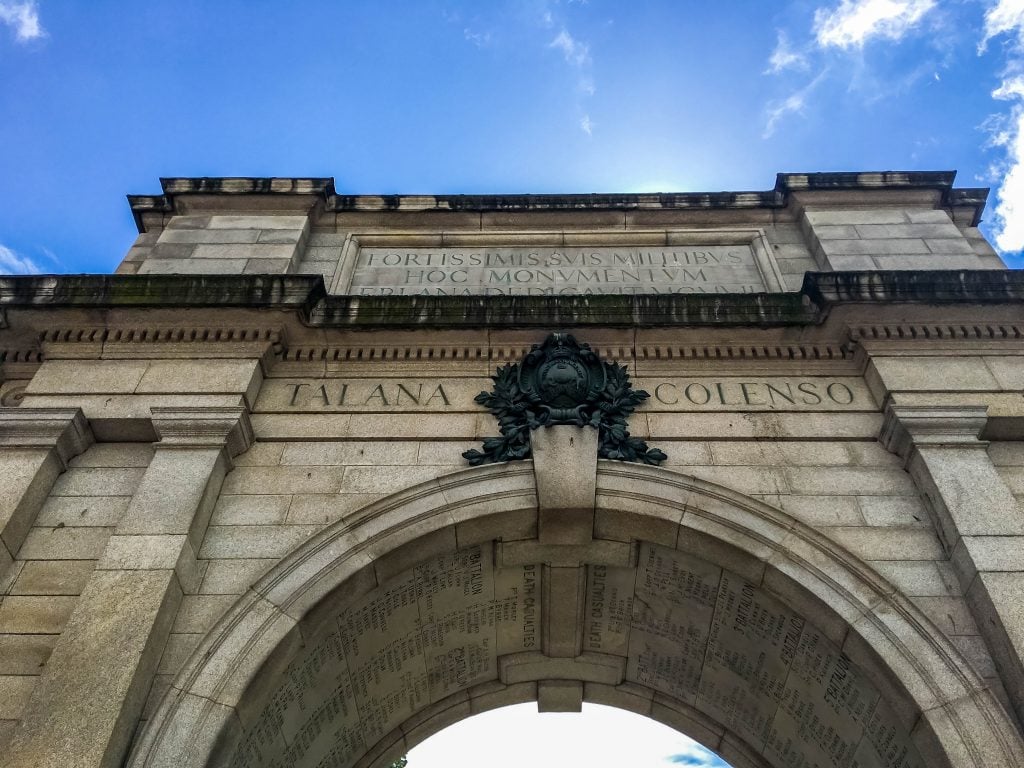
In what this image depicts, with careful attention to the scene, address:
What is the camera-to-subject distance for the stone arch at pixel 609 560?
6.00 meters

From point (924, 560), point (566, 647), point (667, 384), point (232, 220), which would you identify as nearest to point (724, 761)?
point (566, 647)

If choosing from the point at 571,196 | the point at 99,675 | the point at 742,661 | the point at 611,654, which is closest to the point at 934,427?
the point at 742,661

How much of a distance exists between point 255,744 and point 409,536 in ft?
7.13

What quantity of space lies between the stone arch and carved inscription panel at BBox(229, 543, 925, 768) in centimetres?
16

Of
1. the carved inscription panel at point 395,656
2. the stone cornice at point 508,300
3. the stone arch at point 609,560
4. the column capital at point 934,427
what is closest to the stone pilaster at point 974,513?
the column capital at point 934,427

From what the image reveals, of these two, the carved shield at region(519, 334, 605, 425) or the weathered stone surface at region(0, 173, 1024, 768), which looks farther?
the carved shield at region(519, 334, 605, 425)

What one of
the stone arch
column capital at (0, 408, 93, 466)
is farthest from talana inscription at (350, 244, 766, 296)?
column capital at (0, 408, 93, 466)

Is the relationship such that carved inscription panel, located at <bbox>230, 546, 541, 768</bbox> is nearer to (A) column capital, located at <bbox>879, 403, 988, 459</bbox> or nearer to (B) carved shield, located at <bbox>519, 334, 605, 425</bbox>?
(B) carved shield, located at <bbox>519, 334, 605, 425</bbox>

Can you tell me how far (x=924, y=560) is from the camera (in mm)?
7023

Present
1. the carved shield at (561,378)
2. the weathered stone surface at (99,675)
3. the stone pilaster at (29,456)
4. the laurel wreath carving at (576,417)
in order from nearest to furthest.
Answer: the weathered stone surface at (99,675) → the stone pilaster at (29,456) → the laurel wreath carving at (576,417) → the carved shield at (561,378)

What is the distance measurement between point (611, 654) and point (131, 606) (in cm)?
539

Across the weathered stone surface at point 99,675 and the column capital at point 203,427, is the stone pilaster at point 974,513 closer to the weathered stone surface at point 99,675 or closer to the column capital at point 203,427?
the column capital at point 203,427

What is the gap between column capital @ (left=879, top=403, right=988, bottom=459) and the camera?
25.1 ft

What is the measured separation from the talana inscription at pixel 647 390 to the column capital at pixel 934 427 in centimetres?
53
